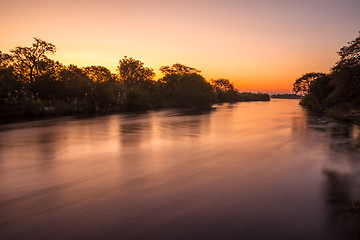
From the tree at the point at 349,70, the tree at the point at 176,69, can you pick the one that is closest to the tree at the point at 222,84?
the tree at the point at 176,69

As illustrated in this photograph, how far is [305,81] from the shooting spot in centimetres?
5650

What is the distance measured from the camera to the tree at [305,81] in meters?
54.5

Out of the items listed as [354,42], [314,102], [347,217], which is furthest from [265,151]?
[314,102]

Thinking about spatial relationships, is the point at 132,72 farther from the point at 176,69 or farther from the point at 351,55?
the point at 351,55

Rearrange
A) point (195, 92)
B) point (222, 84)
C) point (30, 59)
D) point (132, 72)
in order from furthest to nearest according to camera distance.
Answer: point (222, 84)
point (132, 72)
point (195, 92)
point (30, 59)

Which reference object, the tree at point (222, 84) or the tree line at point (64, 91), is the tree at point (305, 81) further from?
the tree at point (222, 84)

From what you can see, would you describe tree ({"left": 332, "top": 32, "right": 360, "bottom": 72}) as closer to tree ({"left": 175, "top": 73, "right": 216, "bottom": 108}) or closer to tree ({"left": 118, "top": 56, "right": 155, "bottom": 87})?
tree ({"left": 175, "top": 73, "right": 216, "bottom": 108})

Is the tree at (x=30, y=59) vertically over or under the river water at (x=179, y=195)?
over

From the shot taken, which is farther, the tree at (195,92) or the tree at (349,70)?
the tree at (195,92)

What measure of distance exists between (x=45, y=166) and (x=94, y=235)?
7.07 metres

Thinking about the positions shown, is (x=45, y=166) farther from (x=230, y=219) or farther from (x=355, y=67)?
(x=355, y=67)

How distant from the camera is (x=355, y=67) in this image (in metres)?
25.6

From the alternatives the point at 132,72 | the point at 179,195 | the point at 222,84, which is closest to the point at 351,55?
the point at 179,195

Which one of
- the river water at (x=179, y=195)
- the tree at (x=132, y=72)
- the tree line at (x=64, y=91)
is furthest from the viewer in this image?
the tree at (x=132, y=72)
